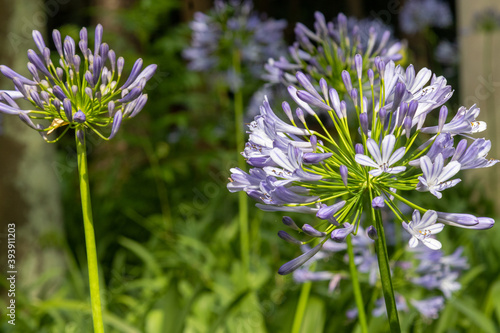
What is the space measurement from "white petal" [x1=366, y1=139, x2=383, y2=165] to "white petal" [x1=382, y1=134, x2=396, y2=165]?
11 millimetres

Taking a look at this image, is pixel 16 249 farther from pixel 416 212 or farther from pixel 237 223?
pixel 416 212

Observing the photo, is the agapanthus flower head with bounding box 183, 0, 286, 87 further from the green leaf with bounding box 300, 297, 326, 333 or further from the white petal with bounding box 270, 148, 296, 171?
the white petal with bounding box 270, 148, 296, 171

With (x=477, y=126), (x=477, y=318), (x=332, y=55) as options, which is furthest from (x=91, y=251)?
(x=477, y=318)

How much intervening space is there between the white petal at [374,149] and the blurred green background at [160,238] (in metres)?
1.41

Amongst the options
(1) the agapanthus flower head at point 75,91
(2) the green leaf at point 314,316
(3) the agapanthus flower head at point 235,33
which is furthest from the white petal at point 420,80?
(3) the agapanthus flower head at point 235,33

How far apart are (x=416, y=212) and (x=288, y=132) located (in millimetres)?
359

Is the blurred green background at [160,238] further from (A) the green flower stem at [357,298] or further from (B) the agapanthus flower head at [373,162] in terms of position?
(B) the agapanthus flower head at [373,162]

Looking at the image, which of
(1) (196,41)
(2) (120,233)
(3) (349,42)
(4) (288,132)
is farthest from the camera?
(2) (120,233)

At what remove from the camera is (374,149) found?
0.97 m

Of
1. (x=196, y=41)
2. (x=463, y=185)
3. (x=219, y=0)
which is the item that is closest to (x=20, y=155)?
(x=196, y=41)

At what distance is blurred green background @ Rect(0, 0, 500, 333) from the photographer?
8.72 feet

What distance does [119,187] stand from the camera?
219 inches

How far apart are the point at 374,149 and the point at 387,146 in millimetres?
33

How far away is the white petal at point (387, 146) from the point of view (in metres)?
0.99
